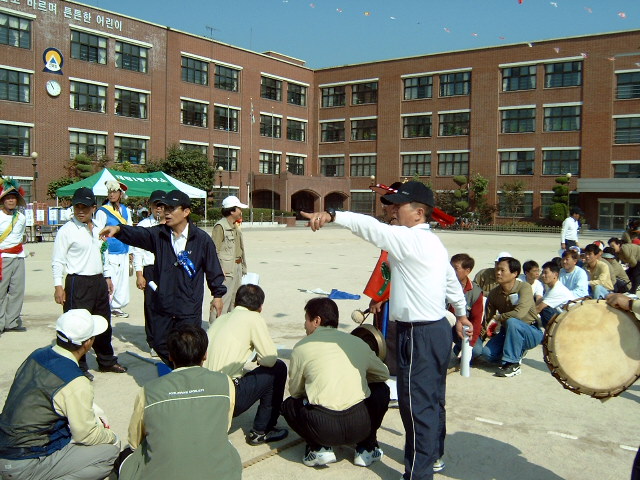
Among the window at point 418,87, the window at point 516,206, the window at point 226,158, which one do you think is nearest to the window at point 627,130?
the window at point 516,206

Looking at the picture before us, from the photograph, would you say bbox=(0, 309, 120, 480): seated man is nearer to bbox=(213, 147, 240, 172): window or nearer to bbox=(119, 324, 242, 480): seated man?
bbox=(119, 324, 242, 480): seated man

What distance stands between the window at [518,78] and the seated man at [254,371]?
158 ft

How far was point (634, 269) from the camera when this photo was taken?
11633 mm

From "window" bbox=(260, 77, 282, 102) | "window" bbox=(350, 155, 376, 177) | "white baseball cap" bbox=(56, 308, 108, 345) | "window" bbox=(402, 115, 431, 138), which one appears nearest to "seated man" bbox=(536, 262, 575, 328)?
"white baseball cap" bbox=(56, 308, 108, 345)

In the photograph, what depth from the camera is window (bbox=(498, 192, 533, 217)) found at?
48.3m

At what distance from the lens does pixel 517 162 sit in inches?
1933

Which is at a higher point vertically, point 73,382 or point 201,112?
point 201,112

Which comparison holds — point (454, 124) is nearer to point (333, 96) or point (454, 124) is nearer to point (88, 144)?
point (333, 96)

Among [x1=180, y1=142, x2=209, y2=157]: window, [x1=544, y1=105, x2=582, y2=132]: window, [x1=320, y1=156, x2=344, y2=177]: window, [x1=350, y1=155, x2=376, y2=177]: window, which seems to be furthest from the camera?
[x1=320, y1=156, x2=344, y2=177]: window

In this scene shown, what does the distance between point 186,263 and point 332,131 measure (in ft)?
177

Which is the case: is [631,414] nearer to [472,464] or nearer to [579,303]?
[472,464]

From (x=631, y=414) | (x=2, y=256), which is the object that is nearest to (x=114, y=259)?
(x=2, y=256)

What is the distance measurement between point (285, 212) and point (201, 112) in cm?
1059

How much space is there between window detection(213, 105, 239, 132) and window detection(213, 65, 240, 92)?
5.71 ft
